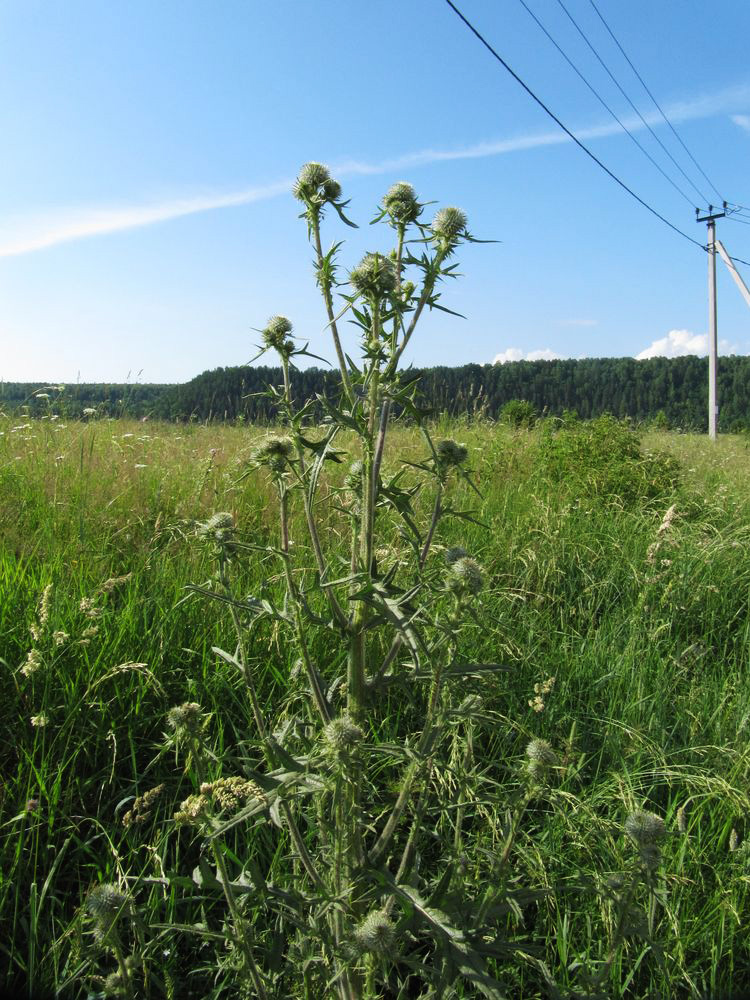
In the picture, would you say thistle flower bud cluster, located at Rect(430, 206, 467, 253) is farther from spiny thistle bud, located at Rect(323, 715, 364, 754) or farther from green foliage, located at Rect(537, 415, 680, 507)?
green foliage, located at Rect(537, 415, 680, 507)

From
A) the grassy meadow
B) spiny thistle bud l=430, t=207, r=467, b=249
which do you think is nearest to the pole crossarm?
the grassy meadow

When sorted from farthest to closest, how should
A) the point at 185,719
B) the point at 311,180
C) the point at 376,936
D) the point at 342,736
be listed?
the point at 311,180 < the point at 185,719 < the point at 342,736 < the point at 376,936

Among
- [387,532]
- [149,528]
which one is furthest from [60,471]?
[387,532]

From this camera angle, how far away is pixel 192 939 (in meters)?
1.96

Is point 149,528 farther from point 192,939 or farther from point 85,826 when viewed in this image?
point 192,939

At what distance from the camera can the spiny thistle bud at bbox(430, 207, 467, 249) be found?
190 centimetres

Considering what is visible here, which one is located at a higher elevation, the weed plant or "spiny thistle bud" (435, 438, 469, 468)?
"spiny thistle bud" (435, 438, 469, 468)

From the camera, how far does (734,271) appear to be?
19.8 meters

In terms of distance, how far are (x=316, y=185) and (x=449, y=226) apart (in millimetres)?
373

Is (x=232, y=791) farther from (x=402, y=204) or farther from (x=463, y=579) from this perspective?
(x=402, y=204)

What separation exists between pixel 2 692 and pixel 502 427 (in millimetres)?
6464

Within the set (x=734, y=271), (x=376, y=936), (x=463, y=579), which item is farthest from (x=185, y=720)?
(x=734, y=271)

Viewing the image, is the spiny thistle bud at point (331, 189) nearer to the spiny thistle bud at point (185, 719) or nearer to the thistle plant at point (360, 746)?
the thistle plant at point (360, 746)

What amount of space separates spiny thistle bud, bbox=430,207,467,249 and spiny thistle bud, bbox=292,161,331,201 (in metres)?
0.32
